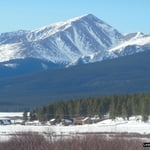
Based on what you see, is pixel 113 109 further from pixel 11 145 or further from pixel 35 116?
pixel 11 145

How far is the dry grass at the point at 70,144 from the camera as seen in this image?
94.5ft

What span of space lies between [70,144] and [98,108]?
53.4 m

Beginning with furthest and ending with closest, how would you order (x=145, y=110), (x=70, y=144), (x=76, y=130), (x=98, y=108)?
1. (x=98, y=108)
2. (x=145, y=110)
3. (x=76, y=130)
4. (x=70, y=144)

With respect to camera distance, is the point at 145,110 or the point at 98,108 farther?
the point at 98,108

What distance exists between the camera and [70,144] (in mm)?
29781

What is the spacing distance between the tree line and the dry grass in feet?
140

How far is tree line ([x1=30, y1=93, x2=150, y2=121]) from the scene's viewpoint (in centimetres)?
7688

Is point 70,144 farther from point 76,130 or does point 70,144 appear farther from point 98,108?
point 98,108

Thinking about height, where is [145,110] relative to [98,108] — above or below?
below

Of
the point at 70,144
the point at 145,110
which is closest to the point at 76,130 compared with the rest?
the point at 145,110

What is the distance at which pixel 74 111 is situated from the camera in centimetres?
8738

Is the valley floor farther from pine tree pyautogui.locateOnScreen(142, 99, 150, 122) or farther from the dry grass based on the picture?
the dry grass

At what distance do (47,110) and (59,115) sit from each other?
22.4 feet

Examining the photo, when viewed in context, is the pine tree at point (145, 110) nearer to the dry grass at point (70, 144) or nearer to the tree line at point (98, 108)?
the tree line at point (98, 108)
